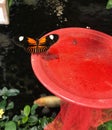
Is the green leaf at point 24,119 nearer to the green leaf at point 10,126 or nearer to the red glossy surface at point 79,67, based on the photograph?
the green leaf at point 10,126

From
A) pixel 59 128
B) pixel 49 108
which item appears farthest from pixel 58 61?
pixel 49 108

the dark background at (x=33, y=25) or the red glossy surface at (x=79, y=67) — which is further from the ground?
the red glossy surface at (x=79, y=67)

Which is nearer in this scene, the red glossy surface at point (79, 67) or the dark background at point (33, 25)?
the red glossy surface at point (79, 67)

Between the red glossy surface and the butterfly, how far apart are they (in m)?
0.07

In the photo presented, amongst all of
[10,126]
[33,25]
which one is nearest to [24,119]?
[10,126]

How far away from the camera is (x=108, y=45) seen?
7.44 ft

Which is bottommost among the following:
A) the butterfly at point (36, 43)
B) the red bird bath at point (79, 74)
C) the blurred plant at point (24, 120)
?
the blurred plant at point (24, 120)

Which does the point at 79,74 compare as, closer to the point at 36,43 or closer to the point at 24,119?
the point at 36,43

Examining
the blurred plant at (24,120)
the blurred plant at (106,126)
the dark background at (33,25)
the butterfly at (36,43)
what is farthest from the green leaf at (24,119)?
the butterfly at (36,43)

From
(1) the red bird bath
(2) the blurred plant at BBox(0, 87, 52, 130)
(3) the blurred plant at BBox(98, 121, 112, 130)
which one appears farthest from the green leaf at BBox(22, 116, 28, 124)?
(3) the blurred plant at BBox(98, 121, 112, 130)

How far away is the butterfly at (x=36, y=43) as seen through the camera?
1.98m

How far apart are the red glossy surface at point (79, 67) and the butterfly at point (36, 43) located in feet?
0.24

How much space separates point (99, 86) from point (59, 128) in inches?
27.4

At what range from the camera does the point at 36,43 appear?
1.99m
